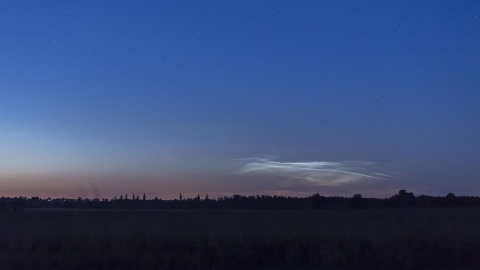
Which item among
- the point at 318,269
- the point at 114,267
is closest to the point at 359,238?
the point at 318,269

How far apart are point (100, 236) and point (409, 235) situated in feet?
54.6

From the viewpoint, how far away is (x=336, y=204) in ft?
525

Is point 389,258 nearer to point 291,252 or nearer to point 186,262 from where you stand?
point 291,252

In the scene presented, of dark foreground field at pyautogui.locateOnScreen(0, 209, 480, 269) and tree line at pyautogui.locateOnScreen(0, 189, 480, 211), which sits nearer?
dark foreground field at pyautogui.locateOnScreen(0, 209, 480, 269)

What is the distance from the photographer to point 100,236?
36469 millimetres

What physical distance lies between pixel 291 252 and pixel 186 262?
5.46 m

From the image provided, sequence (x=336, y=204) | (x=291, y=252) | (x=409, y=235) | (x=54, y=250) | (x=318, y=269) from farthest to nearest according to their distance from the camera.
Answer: (x=336, y=204) → (x=409, y=235) → (x=54, y=250) → (x=291, y=252) → (x=318, y=269)

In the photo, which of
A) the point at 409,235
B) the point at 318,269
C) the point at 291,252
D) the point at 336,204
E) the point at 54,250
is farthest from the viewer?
the point at 336,204

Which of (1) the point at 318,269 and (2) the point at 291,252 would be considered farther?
(2) the point at 291,252

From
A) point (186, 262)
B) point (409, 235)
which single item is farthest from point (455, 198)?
point (186, 262)

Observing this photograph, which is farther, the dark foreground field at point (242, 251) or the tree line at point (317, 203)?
the tree line at point (317, 203)

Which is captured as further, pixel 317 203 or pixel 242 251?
pixel 317 203

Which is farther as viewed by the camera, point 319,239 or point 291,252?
point 319,239

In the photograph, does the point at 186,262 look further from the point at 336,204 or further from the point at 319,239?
the point at 336,204
